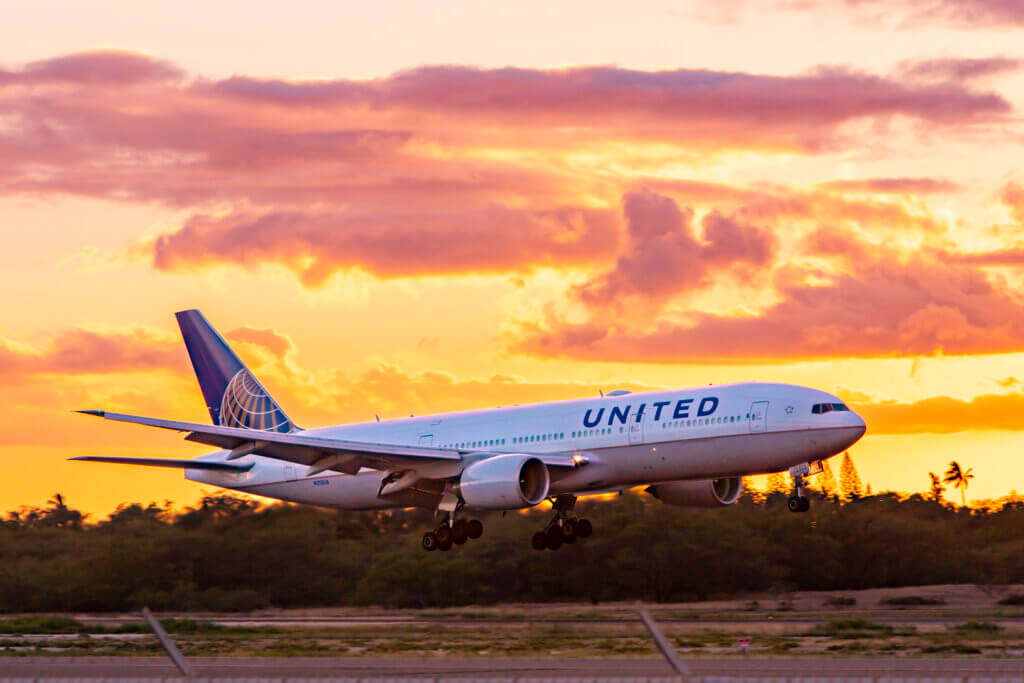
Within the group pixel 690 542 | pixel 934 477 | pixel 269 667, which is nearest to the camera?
pixel 269 667

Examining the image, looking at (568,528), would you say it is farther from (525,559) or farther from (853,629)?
(853,629)

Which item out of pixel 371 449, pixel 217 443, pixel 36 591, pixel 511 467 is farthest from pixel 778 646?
pixel 36 591

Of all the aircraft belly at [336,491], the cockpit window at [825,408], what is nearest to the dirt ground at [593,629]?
the aircraft belly at [336,491]

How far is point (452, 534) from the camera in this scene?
45.9 m

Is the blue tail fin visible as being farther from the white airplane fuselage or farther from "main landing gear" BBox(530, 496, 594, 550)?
"main landing gear" BBox(530, 496, 594, 550)

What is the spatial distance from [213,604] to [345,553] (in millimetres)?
5641

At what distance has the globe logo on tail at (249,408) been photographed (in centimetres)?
5366

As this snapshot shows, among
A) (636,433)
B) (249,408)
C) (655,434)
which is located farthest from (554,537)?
(249,408)

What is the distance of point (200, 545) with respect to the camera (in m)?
56.3

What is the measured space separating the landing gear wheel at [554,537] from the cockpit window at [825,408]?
11639mm

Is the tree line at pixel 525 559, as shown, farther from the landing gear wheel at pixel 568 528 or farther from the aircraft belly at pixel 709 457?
the aircraft belly at pixel 709 457

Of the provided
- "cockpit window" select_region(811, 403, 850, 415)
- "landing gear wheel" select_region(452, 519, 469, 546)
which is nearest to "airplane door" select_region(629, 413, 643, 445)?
"cockpit window" select_region(811, 403, 850, 415)

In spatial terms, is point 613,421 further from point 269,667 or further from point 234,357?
point 234,357

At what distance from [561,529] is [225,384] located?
1530cm
